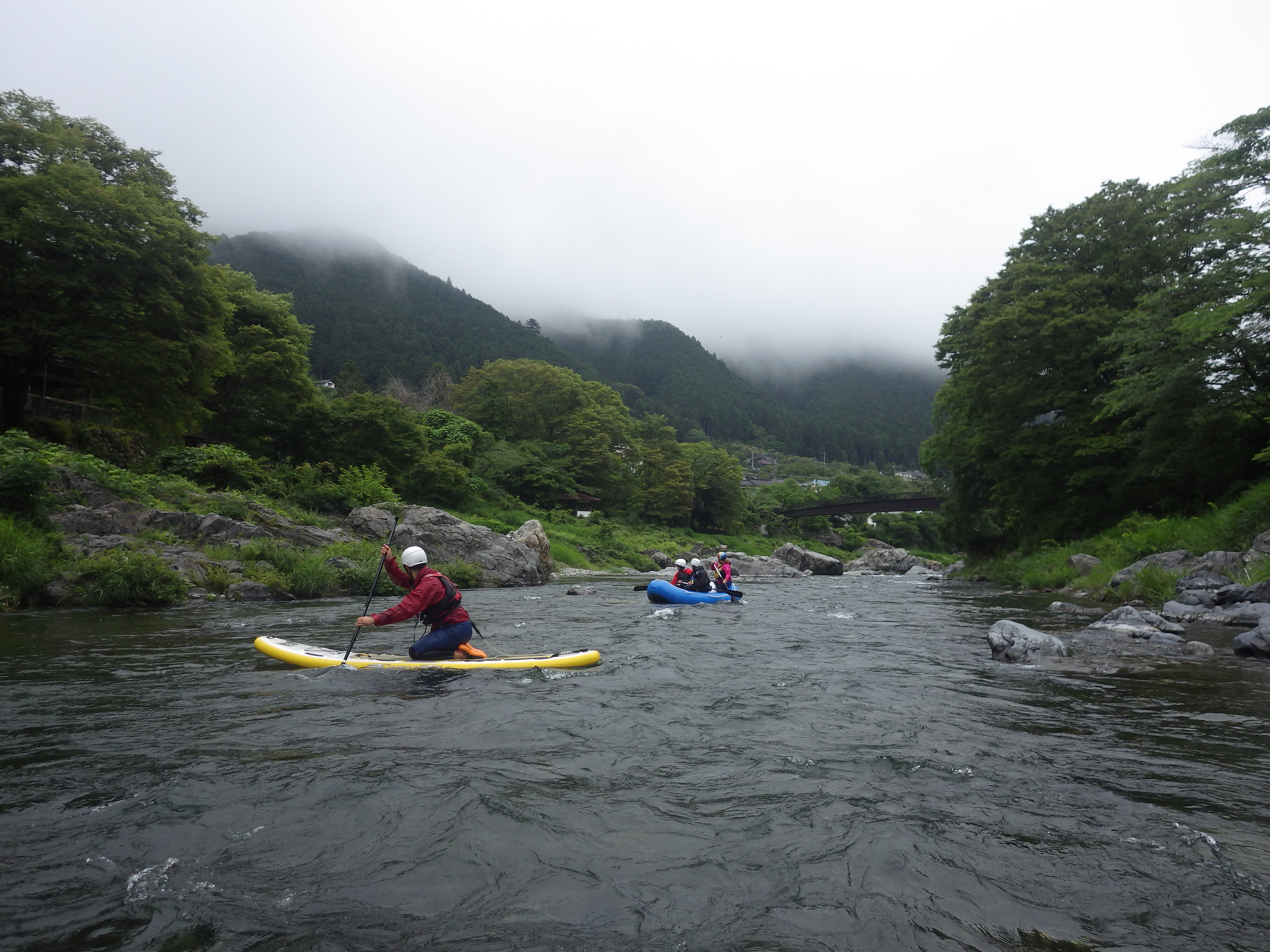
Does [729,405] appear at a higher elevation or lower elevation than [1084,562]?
higher

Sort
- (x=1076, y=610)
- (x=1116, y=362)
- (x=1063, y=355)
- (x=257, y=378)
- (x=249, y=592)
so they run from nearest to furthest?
(x=1076, y=610)
(x=249, y=592)
(x=1116, y=362)
(x=1063, y=355)
(x=257, y=378)

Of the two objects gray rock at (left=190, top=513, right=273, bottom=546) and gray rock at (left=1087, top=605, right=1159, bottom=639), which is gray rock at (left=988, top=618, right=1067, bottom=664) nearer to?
gray rock at (left=1087, top=605, right=1159, bottom=639)

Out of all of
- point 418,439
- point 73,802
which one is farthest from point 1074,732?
point 418,439

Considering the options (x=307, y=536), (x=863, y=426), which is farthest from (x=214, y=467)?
(x=863, y=426)

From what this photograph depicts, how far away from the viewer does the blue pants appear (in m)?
8.38

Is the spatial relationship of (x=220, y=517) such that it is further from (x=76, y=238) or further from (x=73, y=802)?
(x=73, y=802)

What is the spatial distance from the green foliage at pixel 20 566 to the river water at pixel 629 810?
5.71m

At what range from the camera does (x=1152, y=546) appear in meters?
15.9

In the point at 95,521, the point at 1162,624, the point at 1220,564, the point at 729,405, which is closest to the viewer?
the point at 1162,624

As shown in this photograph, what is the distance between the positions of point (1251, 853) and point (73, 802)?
6215 mm

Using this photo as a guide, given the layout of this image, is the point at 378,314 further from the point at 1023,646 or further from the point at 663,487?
the point at 1023,646

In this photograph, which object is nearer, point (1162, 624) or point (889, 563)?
point (1162, 624)

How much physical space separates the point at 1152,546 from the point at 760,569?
29.7 meters

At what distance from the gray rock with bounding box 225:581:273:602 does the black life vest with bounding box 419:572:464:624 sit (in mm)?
8144
